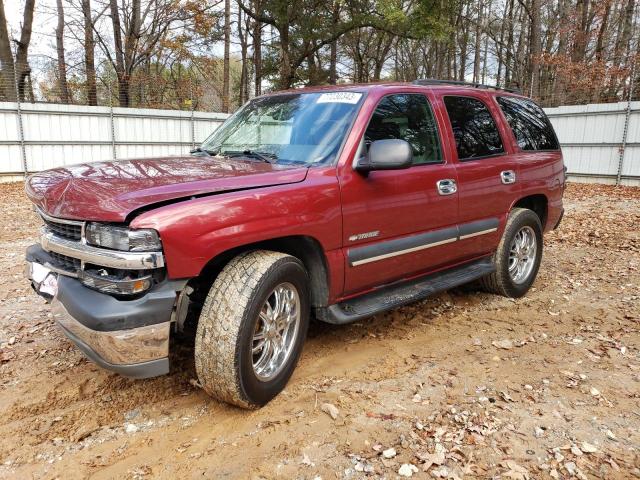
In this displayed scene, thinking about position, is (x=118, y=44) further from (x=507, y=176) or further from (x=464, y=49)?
(x=464, y=49)

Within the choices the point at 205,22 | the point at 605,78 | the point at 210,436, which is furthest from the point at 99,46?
the point at 210,436

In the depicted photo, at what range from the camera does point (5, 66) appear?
14.5 m

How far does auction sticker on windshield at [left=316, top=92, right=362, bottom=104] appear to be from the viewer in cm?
349

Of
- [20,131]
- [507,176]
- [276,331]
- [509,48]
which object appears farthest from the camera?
[509,48]

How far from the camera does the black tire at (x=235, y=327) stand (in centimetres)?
258

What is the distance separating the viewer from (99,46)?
2233cm

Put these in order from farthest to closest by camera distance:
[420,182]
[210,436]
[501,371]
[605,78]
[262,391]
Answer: [605,78], [420,182], [501,371], [262,391], [210,436]

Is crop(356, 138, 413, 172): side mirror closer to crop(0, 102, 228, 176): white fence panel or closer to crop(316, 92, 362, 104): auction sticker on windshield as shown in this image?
crop(316, 92, 362, 104): auction sticker on windshield

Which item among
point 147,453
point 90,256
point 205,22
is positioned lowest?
point 147,453

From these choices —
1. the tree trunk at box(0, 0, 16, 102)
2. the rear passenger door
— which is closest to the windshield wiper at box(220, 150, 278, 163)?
the rear passenger door

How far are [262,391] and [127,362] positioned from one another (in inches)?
30.6

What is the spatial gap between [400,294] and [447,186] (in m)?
0.93

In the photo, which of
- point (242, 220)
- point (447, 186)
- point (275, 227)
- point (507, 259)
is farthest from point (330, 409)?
point (507, 259)

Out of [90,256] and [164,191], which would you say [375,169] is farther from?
[90,256]
